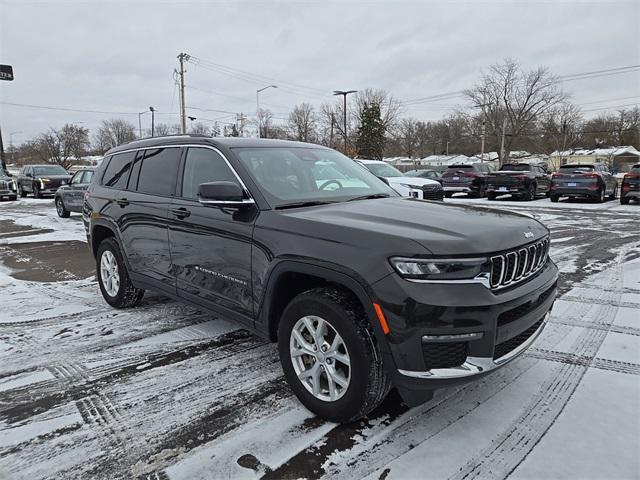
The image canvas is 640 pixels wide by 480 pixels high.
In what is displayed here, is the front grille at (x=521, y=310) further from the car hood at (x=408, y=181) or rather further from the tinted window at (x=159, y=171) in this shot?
the car hood at (x=408, y=181)

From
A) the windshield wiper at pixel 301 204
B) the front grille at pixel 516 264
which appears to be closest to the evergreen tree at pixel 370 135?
the windshield wiper at pixel 301 204

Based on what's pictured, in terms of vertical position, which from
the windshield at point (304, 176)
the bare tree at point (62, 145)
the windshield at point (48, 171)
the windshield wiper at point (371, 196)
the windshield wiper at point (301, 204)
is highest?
the bare tree at point (62, 145)

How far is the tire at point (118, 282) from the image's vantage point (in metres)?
4.88

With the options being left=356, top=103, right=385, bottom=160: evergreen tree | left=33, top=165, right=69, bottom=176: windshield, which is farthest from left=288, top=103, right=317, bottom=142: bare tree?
left=33, top=165, right=69, bottom=176: windshield

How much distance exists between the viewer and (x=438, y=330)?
7.57ft

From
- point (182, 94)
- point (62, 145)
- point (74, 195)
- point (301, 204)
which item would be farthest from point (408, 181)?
point (62, 145)

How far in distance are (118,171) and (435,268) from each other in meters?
4.01

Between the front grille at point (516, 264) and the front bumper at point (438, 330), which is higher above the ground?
the front grille at point (516, 264)

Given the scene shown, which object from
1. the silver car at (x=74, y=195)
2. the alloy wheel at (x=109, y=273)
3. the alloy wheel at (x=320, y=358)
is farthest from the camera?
the silver car at (x=74, y=195)

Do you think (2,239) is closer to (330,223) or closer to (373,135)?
(330,223)

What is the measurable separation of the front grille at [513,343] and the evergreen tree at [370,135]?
54.1 metres

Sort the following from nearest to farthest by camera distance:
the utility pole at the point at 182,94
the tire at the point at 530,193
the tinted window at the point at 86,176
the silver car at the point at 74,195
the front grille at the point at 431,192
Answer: the front grille at the point at 431,192, the silver car at the point at 74,195, the tinted window at the point at 86,176, the tire at the point at 530,193, the utility pole at the point at 182,94

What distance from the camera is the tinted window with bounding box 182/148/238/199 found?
3531 mm

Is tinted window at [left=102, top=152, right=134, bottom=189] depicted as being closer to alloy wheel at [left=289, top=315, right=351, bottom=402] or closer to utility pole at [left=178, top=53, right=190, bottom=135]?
alloy wheel at [left=289, top=315, right=351, bottom=402]
